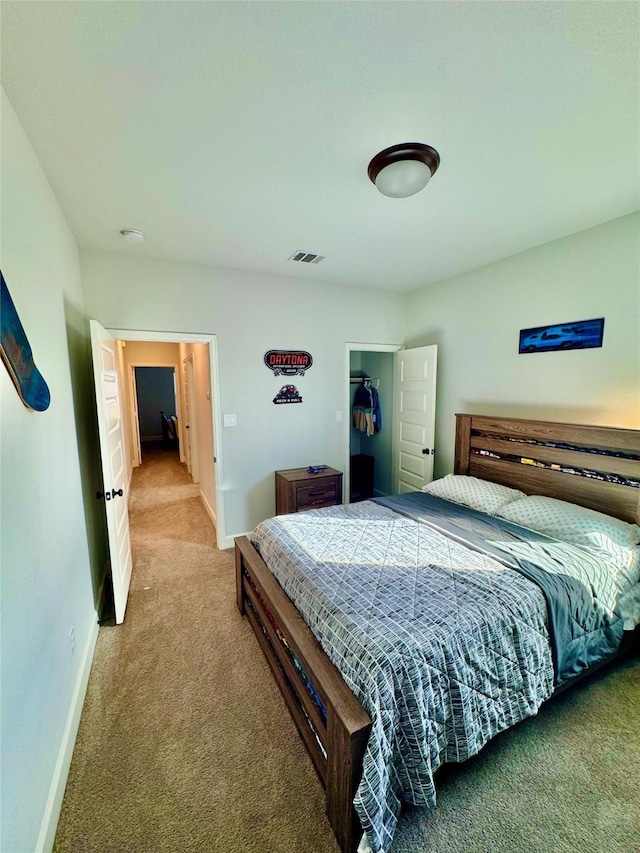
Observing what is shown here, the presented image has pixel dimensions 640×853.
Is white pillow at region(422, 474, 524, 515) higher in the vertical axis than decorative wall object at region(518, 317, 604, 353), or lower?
lower

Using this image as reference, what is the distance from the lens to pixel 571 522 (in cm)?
210

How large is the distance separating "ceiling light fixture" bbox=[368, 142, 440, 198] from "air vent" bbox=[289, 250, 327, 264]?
4.00ft

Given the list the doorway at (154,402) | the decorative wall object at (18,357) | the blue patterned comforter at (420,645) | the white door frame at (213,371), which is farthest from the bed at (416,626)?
the doorway at (154,402)

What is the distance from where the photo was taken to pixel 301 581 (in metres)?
1.71

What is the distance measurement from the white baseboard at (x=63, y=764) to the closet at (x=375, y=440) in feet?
10.9

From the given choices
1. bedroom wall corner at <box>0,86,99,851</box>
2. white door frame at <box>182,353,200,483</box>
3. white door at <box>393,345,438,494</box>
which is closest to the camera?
bedroom wall corner at <box>0,86,99,851</box>

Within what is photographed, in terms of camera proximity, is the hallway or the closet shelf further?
the closet shelf

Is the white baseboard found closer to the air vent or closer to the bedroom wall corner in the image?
the bedroom wall corner

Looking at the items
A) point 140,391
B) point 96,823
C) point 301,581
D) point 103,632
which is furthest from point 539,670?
point 140,391

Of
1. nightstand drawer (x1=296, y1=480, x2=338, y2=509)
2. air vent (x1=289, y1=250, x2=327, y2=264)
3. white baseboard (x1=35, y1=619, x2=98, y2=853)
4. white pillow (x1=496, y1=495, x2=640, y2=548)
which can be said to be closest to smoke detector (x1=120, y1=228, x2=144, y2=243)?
air vent (x1=289, y1=250, x2=327, y2=264)

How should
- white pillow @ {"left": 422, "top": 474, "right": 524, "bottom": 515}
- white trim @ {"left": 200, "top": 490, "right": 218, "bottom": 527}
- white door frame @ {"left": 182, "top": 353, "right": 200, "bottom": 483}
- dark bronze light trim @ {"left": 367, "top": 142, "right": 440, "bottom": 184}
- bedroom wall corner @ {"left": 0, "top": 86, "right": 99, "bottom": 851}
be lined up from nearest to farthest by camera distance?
bedroom wall corner @ {"left": 0, "top": 86, "right": 99, "bottom": 851} < dark bronze light trim @ {"left": 367, "top": 142, "right": 440, "bottom": 184} < white pillow @ {"left": 422, "top": 474, "right": 524, "bottom": 515} < white trim @ {"left": 200, "top": 490, "right": 218, "bottom": 527} < white door frame @ {"left": 182, "top": 353, "right": 200, "bottom": 483}

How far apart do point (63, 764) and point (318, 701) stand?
1.06 metres

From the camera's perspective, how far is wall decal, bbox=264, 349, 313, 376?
11.3 ft

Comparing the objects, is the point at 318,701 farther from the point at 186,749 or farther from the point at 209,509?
the point at 209,509
